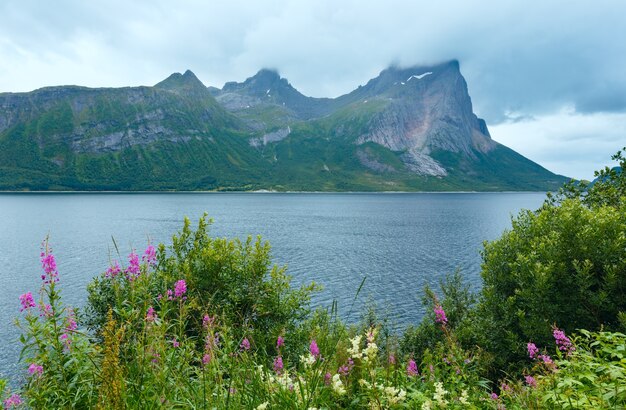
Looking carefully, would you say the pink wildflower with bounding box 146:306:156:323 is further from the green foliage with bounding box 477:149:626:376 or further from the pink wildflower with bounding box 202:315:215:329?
the green foliage with bounding box 477:149:626:376

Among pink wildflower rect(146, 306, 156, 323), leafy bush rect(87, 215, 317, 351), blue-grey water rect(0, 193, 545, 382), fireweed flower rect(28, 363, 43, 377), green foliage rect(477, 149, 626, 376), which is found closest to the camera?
pink wildflower rect(146, 306, 156, 323)

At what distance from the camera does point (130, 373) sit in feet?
17.1

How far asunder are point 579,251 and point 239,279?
58.8 ft

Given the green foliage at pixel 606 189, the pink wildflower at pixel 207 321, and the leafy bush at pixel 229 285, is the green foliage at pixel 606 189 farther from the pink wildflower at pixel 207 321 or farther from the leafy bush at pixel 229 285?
the pink wildflower at pixel 207 321

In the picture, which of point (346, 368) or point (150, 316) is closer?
point (346, 368)

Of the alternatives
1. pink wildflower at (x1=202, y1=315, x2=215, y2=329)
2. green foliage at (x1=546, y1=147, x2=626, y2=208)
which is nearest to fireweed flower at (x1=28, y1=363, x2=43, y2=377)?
pink wildflower at (x1=202, y1=315, x2=215, y2=329)

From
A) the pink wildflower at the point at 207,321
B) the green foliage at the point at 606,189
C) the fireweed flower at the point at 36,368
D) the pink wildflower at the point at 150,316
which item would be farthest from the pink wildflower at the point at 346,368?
the green foliage at the point at 606,189

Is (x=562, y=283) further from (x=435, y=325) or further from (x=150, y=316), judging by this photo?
(x=150, y=316)

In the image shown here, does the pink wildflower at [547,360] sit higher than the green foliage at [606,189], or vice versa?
the green foliage at [606,189]

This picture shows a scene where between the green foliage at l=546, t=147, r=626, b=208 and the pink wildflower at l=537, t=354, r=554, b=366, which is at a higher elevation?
the green foliage at l=546, t=147, r=626, b=208

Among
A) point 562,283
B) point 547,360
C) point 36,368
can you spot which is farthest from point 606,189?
point 36,368

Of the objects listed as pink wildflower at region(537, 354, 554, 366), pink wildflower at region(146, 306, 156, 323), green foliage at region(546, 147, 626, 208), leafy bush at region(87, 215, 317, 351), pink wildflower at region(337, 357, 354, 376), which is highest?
green foliage at region(546, 147, 626, 208)

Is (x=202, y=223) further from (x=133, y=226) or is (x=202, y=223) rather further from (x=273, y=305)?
(x=133, y=226)

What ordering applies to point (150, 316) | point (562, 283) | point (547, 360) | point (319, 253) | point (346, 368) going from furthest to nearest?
point (319, 253)
point (562, 283)
point (547, 360)
point (150, 316)
point (346, 368)
